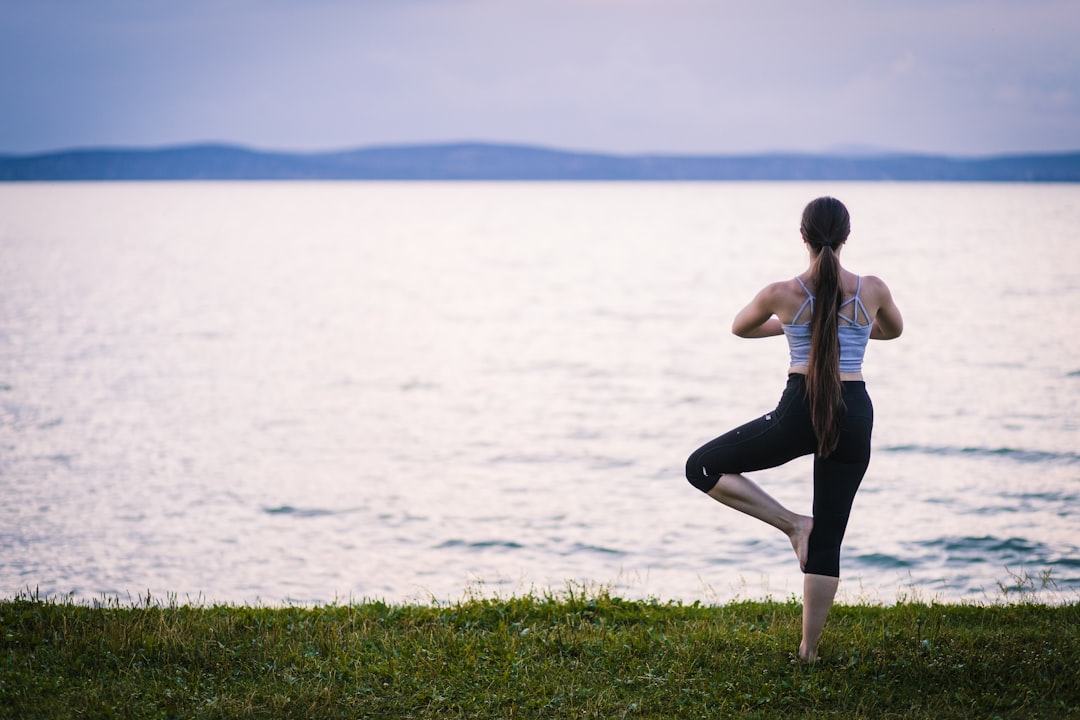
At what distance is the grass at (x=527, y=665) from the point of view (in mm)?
6008

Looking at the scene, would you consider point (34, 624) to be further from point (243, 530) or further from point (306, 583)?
point (243, 530)

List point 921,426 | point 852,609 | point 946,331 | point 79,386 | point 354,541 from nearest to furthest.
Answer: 1. point 852,609
2. point 354,541
3. point 921,426
4. point 79,386
5. point 946,331

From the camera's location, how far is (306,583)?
13.6 meters

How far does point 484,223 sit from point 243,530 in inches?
5082

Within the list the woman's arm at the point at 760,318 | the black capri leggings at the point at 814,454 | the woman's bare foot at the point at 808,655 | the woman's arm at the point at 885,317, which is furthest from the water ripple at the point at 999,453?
the woman's arm at the point at 760,318

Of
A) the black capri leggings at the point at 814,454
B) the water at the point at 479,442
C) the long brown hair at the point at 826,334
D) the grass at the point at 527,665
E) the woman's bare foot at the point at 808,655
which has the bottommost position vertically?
the water at the point at 479,442

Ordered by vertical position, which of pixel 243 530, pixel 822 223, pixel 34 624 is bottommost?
pixel 243 530

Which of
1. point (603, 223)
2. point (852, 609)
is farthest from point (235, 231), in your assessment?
point (852, 609)

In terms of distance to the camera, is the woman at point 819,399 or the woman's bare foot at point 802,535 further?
the woman's bare foot at point 802,535

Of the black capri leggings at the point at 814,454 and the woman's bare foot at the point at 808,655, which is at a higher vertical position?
the black capri leggings at the point at 814,454

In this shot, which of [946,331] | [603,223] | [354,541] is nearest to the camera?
[354,541]

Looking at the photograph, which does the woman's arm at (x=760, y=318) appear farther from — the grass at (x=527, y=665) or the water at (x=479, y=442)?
the water at (x=479, y=442)

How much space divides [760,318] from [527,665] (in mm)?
2678

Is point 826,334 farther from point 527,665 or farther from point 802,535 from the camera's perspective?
point 527,665
